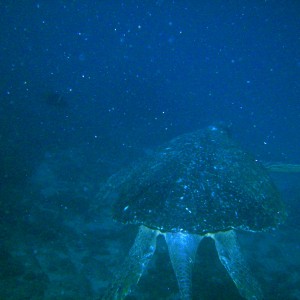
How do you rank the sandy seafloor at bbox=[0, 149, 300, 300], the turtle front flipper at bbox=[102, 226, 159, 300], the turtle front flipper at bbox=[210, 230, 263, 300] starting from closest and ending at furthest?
the turtle front flipper at bbox=[102, 226, 159, 300] < the turtle front flipper at bbox=[210, 230, 263, 300] < the sandy seafloor at bbox=[0, 149, 300, 300]

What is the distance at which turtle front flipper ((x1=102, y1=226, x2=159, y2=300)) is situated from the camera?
345 cm

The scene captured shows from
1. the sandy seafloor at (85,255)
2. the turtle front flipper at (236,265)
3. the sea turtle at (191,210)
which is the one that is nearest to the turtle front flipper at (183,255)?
the sea turtle at (191,210)

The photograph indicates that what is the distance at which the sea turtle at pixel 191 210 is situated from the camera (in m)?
3.60

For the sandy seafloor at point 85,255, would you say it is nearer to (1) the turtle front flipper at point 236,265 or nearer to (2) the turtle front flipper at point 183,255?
(1) the turtle front flipper at point 236,265

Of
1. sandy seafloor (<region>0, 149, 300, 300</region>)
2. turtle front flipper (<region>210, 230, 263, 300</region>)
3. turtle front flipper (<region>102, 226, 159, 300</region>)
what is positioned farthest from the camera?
sandy seafloor (<region>0, 149, 300, 300</region>)

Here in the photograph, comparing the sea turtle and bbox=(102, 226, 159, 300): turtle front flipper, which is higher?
the sea turtle

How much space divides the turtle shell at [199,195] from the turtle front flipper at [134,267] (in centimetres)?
46

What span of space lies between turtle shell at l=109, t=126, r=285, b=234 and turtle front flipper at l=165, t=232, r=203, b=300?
0.46 meters

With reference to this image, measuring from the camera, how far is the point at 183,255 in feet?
12.4

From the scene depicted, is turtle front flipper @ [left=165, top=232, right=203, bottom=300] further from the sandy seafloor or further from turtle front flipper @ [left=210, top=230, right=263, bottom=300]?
the sandy seafloor

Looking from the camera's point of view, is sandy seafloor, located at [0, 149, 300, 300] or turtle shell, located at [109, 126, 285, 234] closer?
turtle shell, located at [109, 126, 285, 234]

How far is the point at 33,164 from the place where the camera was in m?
8.82

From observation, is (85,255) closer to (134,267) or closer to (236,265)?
(134,267)

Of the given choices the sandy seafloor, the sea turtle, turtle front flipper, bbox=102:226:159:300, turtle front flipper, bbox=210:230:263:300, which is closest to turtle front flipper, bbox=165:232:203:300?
the sea turtle
